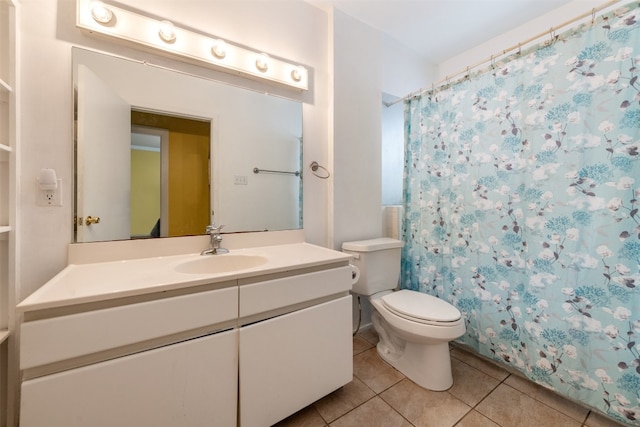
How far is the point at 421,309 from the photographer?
140 centimetres

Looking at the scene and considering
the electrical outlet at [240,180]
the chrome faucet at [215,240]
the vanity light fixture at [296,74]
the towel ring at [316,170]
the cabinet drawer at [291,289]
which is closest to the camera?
the cabinet drawer at [291,289]

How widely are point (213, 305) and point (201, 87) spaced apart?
1.14 metres

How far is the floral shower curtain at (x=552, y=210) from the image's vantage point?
41.3 inches

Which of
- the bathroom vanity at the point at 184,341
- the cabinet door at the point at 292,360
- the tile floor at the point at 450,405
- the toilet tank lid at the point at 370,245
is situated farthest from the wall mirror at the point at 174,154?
the tile floor at the point at 450,405

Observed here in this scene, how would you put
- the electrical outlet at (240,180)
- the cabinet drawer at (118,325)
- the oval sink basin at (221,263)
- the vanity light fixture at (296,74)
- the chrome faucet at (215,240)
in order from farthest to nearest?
1. the vanity light fixture at (296,74)
2. the electrical outlet at (240,180)
3. the chrome faucet at (215,240)
4. the oval sink basin at (221,263)
5. the cabinet drawer at (118,325)

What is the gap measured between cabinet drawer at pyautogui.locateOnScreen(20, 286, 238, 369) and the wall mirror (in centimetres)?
53

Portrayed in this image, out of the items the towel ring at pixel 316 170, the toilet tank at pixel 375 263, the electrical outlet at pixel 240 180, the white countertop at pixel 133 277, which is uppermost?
the towel ring at pixel 316 170

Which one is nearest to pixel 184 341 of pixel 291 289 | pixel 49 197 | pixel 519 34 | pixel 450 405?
pixel 291 289

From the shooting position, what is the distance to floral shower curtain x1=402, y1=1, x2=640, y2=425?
1050 millimetres

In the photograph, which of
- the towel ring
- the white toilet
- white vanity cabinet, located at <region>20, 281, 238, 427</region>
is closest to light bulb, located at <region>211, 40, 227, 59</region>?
the towel ring

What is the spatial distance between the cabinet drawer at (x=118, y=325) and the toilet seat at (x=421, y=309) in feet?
3.06

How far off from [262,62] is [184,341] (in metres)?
1.47

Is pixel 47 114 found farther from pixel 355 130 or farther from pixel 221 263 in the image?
pixel 355 130

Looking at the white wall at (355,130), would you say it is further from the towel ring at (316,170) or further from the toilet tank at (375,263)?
the toilet tank at (375,263)
